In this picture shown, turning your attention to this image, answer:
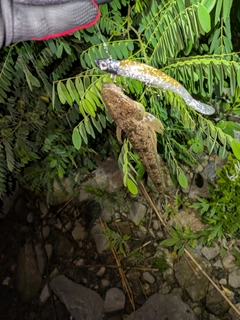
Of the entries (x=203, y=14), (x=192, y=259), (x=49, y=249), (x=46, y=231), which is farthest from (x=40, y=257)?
(x=203, y=14)

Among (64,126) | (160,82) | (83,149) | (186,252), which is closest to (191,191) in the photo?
(186,252)

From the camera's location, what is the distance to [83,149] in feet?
9.61

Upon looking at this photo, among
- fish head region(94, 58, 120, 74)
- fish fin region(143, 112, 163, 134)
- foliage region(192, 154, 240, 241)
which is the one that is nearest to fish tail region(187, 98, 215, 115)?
fish fin region(143, 112, 163, 134)

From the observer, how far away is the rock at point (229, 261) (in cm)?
269

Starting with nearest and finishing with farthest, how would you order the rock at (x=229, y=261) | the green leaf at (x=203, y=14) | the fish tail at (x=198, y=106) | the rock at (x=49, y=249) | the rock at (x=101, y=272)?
the green leaf at (x=203, y=14)
the fish tail at (x=198, y=106)
the rock at (x=229, y=261)
the rock at (x=101, y=272)
the rock at (x=49, y=249)

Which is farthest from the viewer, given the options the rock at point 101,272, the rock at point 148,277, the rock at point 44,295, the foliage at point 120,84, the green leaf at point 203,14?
the rock at point 44,295

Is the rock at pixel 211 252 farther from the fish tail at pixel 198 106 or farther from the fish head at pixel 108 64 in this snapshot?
the fish head at pixel 108 64

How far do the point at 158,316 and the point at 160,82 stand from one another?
222 centimetres

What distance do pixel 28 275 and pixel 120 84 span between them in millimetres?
2800

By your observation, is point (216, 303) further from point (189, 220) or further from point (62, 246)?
point (62, 246)

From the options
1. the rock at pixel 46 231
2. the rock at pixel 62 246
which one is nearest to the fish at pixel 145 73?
the rock at pixel 62 246

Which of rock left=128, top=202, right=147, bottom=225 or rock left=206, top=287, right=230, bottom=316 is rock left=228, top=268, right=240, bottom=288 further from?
rock left=128, top=202, right=147, bottom=225

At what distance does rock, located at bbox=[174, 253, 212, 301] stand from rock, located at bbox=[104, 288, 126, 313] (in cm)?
59

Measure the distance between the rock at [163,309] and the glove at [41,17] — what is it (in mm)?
2434
